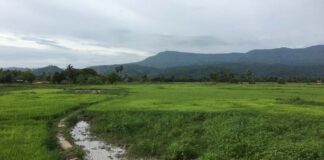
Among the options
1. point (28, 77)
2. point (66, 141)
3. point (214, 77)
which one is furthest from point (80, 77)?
point (66, 141)

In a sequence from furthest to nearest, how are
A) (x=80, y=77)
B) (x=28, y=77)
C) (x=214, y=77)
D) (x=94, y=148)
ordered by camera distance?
(x=214, y=77), (x=28, y=77), (x=80, y=77), (x=94, y=148)

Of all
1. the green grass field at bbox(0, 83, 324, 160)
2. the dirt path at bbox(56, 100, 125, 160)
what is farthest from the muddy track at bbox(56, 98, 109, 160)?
the green grass field at bbox(0, 83, 324, 160)

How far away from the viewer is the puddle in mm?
17292

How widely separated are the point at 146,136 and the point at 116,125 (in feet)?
10.2

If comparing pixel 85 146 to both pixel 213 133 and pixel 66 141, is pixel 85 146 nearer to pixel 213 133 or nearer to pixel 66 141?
pixel 66 141

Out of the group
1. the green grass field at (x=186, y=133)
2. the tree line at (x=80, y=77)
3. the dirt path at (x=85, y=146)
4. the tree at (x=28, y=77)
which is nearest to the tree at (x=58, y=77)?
the tree line at (x=80, y=77)

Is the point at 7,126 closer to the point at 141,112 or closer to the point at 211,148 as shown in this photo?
the point at 141,112

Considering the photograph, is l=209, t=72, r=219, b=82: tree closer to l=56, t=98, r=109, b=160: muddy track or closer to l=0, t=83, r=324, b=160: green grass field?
l=56, t=98, r=109, b=160: muddy track

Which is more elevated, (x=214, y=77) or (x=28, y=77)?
(x=28, y=77)

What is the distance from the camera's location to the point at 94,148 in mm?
19109

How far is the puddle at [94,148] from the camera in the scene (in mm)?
17292

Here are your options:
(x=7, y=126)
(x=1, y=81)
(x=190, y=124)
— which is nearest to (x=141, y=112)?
(x=190, y=124)

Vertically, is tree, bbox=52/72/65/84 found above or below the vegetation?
above

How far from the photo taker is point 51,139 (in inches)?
765
